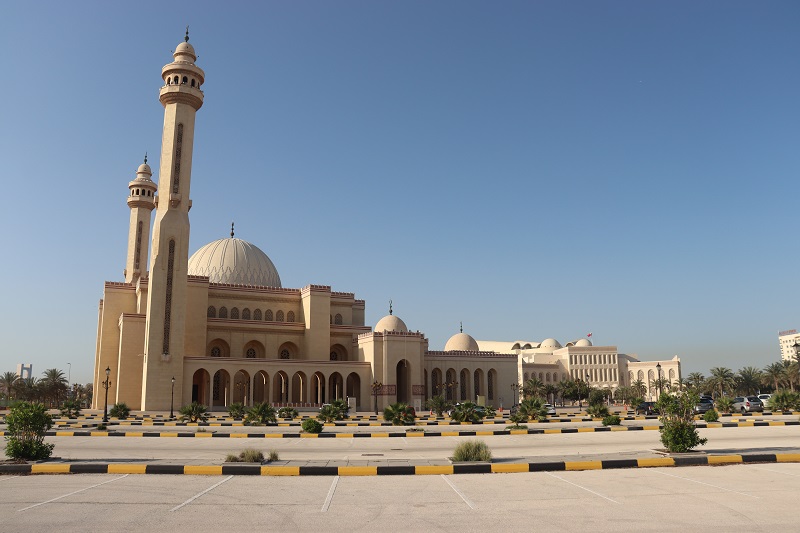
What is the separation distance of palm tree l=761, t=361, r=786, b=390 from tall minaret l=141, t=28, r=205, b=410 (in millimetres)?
65737

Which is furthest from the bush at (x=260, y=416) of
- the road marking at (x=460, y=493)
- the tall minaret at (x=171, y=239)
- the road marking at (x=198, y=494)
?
the road marking at (x=460, y=493)

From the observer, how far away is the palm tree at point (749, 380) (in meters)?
80.3

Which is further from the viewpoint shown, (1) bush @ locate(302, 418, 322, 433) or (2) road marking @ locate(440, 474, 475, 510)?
(1) bush @ locate(302, 418, 322, 433)

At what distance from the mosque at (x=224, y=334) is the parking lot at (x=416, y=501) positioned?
3459 cm

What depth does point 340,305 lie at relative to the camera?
60.9m

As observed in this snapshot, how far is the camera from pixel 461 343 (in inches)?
2832

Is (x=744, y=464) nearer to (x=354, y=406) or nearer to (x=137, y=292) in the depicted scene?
(x=354, y=406)

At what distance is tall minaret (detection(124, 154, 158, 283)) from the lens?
5603cm

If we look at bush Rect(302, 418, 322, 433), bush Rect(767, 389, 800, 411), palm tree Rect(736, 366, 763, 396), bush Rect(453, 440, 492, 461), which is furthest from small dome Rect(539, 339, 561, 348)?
bush Rect(453, 440, 492, 461)

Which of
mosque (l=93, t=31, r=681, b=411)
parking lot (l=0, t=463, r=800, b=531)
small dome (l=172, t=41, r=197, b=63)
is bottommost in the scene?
parking lot (l=0, t=463, r=800, b=531)

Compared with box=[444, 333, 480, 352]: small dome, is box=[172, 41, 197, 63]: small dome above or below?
above

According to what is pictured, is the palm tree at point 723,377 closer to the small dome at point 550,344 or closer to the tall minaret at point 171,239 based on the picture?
the small dome at point 550,344

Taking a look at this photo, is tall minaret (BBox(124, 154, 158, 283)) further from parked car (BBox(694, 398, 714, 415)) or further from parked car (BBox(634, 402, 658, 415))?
parked car (BBox(694, 398, 714, 415))

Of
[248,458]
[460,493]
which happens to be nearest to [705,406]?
[248,458]
